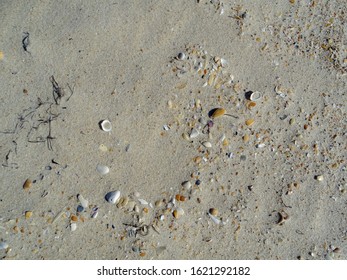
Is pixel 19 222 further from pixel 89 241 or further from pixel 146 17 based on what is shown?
pixel 146 17

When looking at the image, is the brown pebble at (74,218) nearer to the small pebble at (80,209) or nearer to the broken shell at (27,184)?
the small pebble at (80,209)

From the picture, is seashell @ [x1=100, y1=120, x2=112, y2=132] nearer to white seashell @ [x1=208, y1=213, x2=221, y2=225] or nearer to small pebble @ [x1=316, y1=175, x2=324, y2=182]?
white seashell @ [x1=208, y1=213, x2=221, y2=225]

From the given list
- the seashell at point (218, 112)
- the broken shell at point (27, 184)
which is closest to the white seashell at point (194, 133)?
the seashell at point (218, 112)

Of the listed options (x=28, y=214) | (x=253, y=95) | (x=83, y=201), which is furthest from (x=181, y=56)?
(x=28, y=214)

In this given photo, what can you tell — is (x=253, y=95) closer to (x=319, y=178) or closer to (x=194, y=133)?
(x=194, y=133)

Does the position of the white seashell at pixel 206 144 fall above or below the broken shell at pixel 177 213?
above
